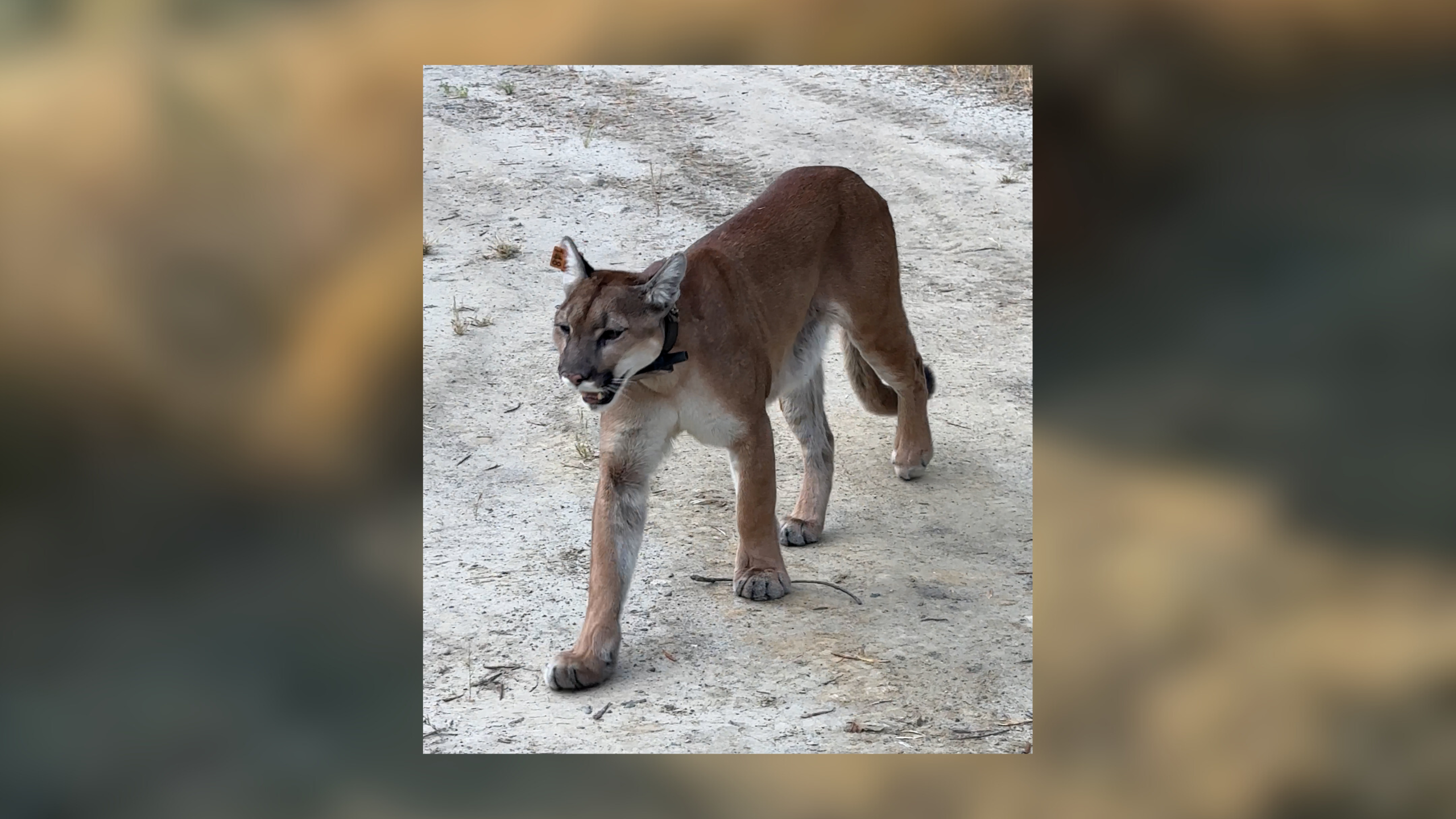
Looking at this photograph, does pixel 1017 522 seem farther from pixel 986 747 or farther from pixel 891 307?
pixel 986 747

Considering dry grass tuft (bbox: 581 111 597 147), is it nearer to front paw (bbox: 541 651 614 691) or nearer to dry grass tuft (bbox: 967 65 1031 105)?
dry grass tuft (bbox: 967 65 1031 105)

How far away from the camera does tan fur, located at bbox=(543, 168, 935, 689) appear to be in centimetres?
519

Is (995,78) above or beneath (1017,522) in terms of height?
above

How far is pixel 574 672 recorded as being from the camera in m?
5.30

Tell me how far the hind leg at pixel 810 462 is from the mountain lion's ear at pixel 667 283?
1.59 m

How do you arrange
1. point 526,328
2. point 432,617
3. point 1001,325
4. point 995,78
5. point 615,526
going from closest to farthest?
1. point 615,526
2. point 432,617
3. point 995,78
4. point 526,328
5. point 1001,325

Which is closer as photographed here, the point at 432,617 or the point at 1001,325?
the point at 432,617

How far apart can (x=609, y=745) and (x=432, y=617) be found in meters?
1.32

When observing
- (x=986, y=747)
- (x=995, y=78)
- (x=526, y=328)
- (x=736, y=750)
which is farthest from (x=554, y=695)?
(x=995, y=78)

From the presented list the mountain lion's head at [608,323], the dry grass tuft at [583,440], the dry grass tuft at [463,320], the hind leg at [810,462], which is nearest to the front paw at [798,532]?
the hind leg at [810,462]

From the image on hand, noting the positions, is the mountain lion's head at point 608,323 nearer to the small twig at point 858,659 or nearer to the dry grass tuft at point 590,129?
the small twig at point 858,659

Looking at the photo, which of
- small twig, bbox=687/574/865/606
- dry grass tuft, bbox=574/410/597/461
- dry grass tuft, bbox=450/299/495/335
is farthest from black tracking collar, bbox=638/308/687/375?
dry grass tuft, bbox=450/299/495/335

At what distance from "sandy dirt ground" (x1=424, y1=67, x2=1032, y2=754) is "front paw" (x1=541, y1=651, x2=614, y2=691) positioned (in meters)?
0.06

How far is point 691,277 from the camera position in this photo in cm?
564
